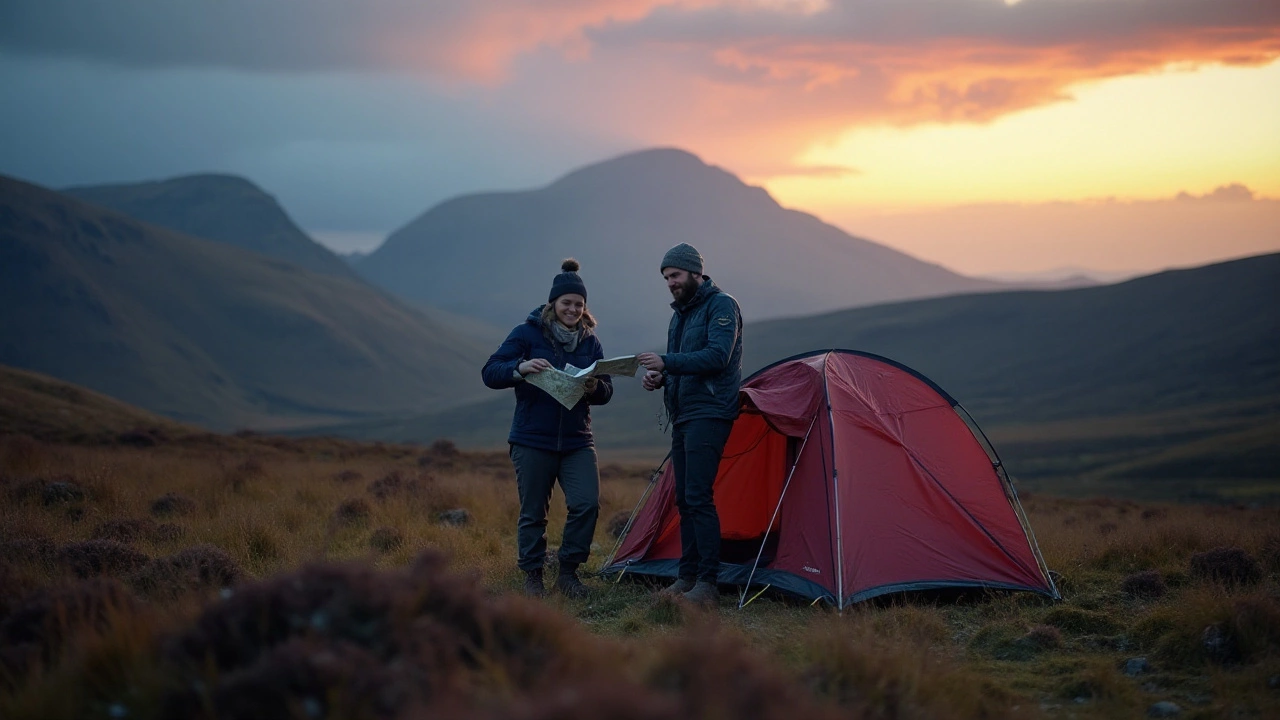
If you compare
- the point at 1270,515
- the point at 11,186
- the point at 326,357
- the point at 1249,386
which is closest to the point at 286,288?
the point at 326,357

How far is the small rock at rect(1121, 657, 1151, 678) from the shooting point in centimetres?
588

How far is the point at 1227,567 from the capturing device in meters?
8.14

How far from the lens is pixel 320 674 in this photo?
3393 millimetres

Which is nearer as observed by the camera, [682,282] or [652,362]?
[652,362]

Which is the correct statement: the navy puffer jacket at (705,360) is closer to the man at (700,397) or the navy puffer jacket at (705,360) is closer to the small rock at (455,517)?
the man at (700,397)

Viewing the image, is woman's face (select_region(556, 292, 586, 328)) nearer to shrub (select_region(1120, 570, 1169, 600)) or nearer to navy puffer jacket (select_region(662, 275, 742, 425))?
navy puffer jacket (select_region(662, 275, 742, 425))

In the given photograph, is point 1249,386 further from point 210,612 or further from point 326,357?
point 326,357

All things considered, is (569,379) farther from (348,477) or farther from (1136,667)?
(348,477)

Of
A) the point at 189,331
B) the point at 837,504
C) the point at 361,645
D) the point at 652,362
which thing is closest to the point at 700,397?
the point at 652,362

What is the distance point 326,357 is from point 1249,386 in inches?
4272

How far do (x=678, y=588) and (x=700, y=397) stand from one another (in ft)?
5.04

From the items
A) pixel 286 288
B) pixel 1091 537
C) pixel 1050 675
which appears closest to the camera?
pixel 1050 675

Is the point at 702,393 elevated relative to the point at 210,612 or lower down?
elevated

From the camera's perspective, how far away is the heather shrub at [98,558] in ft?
23.2
